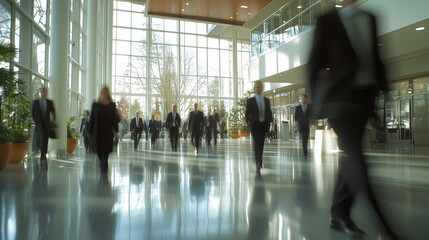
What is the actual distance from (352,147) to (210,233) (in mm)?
1385

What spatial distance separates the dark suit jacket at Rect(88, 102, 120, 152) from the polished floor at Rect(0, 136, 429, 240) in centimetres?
66

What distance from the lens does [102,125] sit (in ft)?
19.6

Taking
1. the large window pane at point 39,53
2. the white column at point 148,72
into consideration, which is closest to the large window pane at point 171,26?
the white column at point 148,72

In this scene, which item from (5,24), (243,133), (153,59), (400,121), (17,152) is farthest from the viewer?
(153,59)

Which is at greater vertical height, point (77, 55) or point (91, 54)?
point (91, 54)

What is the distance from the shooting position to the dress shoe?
2.46 metres

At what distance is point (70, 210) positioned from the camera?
3.29m

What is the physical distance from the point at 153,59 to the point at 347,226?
27794mm

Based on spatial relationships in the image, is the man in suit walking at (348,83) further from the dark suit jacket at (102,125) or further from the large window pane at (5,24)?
the large window pane at (5,24)

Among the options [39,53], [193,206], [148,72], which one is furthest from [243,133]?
[193,206]

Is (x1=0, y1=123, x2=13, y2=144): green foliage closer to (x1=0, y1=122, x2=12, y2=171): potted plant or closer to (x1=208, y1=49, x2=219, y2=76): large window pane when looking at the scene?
(x1=0, y1=122, x2=12, y2=171): potted plant

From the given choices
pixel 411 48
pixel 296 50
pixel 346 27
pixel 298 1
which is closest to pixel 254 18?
pixel 298 1

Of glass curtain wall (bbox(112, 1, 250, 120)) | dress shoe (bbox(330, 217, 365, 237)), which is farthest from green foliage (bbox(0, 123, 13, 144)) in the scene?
glass curtain wall (bbox(112, 1, 250, 120))

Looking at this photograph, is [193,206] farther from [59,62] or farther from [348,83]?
[59,62]
